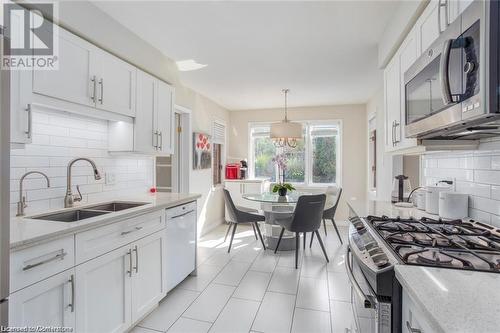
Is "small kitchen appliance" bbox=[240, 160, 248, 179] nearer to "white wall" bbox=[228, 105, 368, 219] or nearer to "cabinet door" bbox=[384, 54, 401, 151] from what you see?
"white wall" bbox=[228, 105, 368, 219]

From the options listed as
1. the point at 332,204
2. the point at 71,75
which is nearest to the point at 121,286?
the point at 71,75

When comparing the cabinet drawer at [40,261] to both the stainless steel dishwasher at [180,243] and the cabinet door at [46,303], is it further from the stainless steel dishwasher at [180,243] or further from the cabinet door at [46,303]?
the stainless steel dishwasher at [180,243]

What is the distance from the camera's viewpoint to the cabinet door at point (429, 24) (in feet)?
4.67

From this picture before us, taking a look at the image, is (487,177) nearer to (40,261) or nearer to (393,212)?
(393,212)

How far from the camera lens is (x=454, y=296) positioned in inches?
29.3

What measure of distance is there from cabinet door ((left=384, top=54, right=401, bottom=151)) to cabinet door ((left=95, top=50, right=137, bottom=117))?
227 cm

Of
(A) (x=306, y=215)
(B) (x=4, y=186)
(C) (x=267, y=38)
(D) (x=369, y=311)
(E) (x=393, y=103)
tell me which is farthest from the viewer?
(A) (x=306, y=215)

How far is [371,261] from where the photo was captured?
1.07m

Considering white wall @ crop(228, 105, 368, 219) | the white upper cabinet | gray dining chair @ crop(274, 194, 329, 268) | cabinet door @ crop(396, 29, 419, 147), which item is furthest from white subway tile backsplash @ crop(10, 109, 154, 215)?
white wall @ crop(228, 105, 368, 219)

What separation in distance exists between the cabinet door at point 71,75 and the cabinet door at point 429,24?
225cm

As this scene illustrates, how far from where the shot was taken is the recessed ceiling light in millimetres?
3155

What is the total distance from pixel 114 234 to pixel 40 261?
0.49 m

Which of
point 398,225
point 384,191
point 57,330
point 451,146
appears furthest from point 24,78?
point 384,191

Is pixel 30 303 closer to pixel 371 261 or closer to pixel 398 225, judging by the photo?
pixel 371 261
